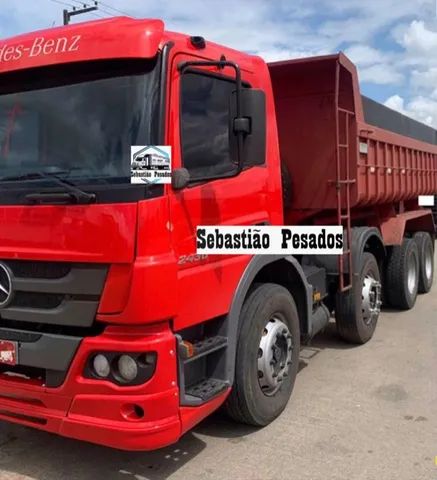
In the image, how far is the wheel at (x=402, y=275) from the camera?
7496mm

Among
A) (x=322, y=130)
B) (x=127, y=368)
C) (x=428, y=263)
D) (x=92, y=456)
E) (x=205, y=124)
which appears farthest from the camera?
(x=428, y=263)

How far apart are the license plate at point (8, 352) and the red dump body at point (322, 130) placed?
10.4ft

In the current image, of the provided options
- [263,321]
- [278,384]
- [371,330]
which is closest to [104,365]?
[263,321]

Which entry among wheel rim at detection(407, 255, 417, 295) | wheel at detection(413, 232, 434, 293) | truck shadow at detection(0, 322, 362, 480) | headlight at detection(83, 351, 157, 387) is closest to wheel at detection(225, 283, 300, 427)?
truck shadow at detection(0, 322, 362, 480)

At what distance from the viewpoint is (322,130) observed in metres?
5.47

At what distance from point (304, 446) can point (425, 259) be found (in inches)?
227

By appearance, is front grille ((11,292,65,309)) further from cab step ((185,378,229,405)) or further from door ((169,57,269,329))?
cab step ((185,378,229,405))

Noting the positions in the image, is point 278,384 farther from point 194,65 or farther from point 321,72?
point 321,72

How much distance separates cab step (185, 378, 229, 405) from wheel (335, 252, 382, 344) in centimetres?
259

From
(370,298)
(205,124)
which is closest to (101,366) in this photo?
(205,124)

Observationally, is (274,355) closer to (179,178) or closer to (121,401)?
(121,401)

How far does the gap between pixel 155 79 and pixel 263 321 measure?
5.91 ft

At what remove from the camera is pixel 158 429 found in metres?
3.08

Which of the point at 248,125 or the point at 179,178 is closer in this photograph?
the point at 179,178
